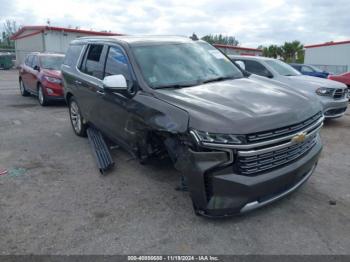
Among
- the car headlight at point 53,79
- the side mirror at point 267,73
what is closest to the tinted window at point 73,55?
the car headlight at point 53,79

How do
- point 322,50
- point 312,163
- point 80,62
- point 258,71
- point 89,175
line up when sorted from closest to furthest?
point 312,163 → point 89,175 → point 80,62 → point 258,71 → point 322,50

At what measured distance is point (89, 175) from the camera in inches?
179

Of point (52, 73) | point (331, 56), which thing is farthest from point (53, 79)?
point (331, 56)

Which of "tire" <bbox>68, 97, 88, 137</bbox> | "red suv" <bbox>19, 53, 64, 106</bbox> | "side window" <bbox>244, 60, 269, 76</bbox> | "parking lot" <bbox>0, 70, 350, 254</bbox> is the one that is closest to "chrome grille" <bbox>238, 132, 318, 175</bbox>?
"parking lot" <bbox>0, 70, 350, 254</bbox>

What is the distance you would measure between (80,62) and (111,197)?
2996 mm

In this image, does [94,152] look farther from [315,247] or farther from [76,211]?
[315,247]

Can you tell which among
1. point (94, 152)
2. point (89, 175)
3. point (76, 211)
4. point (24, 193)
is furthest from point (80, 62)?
point (76, 211)

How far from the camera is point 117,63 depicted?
14.6 ft

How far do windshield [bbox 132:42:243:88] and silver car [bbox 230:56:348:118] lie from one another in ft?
7.94

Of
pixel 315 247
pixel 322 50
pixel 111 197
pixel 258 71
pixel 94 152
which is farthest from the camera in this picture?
pixel 322 50

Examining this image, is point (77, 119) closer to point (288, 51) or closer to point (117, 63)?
point (117, 63)

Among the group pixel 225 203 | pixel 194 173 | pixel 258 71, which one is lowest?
pixel 225 203

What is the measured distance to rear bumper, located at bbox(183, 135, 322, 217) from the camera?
2.83 m

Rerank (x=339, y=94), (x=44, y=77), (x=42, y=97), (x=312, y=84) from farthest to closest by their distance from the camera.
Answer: (x=42, y=97) < (x=44, y=77) < (x=312, y=84) < (x=339, y=94)
